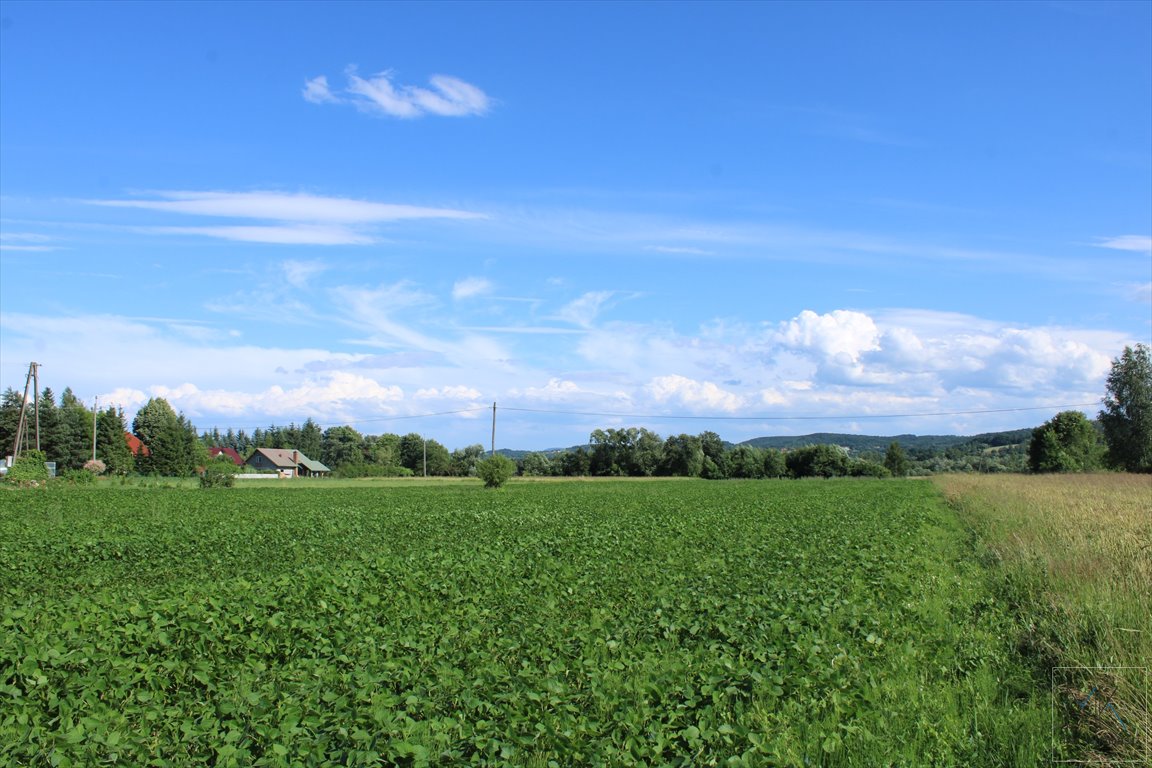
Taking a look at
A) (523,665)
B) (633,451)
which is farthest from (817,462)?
(523,665)

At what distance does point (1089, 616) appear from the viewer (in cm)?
891

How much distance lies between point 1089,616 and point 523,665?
22.4ft

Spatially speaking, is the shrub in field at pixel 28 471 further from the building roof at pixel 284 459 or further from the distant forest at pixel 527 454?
the building roof at pixel 284 459

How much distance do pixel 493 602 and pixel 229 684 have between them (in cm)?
406

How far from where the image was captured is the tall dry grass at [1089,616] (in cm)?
659

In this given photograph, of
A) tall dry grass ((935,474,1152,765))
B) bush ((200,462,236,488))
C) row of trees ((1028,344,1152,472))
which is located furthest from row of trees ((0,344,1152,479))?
tall dry grass ((935,474,1152,765))

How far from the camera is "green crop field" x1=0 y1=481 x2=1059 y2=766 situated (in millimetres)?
5891

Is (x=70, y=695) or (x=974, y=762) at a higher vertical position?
(x=70, y=695)

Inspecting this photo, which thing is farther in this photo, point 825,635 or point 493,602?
point 493,602

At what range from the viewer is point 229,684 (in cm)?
746

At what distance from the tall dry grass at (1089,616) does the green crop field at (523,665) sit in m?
0.38

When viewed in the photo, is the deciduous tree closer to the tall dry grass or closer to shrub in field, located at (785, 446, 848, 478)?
shrub in field, located at (785, 446, 848, 478)

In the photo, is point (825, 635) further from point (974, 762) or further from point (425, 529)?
point (425, 529)

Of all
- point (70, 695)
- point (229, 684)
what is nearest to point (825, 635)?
point (229, 684)
